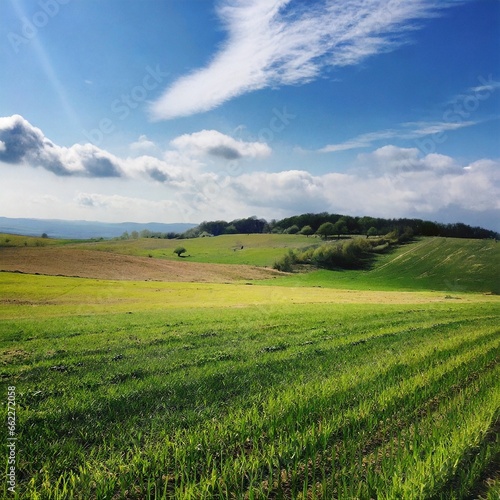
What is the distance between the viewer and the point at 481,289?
79.2m

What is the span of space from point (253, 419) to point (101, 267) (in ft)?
155

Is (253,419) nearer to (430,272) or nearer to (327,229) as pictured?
(430,272)

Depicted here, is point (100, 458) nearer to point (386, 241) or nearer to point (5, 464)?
point (5, 464)

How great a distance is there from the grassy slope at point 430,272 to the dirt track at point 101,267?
1358cm

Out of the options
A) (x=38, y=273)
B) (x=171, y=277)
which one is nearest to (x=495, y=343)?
(x=38, y=273)

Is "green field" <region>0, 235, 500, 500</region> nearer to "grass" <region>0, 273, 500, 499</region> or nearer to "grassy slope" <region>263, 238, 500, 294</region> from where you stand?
"grass" <region>0, 273, 500, 499</region>

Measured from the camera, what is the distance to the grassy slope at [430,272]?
273 ft

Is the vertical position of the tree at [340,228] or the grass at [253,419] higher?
the tree at [340,228]

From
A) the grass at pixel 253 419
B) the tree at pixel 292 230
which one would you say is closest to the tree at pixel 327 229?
the tree at pixel 292 230

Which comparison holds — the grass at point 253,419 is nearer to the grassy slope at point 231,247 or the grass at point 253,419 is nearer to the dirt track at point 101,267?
the dirt track at point 101,267

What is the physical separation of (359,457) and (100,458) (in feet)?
11.8

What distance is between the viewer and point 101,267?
4844cm

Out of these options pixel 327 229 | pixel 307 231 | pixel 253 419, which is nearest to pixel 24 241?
pixel 253 419

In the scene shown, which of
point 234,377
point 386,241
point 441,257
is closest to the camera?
point 234,377
